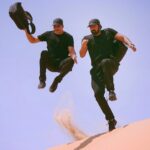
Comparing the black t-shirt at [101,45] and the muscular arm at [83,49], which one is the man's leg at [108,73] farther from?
the muscular arm at [83,49]

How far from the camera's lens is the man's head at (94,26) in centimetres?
907

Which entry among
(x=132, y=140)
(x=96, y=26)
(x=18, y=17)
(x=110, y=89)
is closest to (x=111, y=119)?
(x=110, y=89)

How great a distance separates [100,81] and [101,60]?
459 millimetres

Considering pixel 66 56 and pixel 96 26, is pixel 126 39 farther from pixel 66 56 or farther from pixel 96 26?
pixel 66 56

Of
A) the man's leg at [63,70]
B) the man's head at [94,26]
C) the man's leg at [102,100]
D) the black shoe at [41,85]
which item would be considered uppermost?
the man's head at [94,26]

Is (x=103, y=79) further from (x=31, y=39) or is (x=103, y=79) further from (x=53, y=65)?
(x=31, y=39)

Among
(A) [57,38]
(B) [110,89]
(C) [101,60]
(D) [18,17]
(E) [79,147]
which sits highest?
(D) [18,17]

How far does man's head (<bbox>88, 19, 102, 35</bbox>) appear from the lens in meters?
9.07

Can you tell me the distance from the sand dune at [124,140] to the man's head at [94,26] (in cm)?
221

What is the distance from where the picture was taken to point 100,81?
9070 mm

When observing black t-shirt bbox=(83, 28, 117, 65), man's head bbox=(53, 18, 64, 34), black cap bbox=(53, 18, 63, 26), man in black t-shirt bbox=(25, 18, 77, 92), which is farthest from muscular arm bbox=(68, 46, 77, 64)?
black cap bbox=(53, 18, 63, 26)

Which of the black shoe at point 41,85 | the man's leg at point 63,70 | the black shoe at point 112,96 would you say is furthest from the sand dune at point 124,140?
the black shoe at point 41,85

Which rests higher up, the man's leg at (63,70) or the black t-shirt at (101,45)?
the black t-shirt at (101,45)

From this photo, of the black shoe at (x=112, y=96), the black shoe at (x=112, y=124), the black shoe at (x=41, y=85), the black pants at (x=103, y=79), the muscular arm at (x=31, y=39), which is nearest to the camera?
the black shoe at (x=112, y=96)
